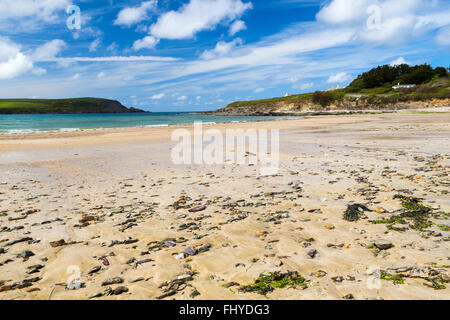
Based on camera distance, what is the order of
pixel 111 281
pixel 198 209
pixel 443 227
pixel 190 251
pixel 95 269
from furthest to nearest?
pixel 198 209, pixel 443 227, pixel 190 251, pixel 95 269, pixel 111 281

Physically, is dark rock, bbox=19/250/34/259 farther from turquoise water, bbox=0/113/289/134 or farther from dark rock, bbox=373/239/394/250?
turquoise water, bbox=0/113/289/134

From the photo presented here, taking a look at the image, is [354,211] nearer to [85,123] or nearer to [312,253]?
[312,253]

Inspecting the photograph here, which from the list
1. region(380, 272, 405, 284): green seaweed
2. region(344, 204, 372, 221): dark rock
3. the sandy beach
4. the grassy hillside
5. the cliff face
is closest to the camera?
region(380, 272, 405, 284): green seaweed

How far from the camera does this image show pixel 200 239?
5.33 metres

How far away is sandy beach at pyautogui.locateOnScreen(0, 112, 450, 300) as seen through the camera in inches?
147

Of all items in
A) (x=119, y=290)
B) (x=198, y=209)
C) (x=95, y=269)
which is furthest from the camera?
(x=198, y=209)

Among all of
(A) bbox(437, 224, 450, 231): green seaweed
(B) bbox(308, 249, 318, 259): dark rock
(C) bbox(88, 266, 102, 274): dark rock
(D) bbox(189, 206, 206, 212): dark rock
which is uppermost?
(A) bbox(437, 224, 450, 231): green seaweed

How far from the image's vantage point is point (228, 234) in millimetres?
5500

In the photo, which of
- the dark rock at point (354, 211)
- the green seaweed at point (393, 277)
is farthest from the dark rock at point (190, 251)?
the dark rock at point (354, 211)

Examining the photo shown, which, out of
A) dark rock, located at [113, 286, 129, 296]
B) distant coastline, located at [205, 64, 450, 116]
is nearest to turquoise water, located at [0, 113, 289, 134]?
distant coastline, located at [205, 64, 450, 116]

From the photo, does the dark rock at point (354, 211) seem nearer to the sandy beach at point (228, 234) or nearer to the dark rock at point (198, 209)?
the sandy beach at point (228, 234)

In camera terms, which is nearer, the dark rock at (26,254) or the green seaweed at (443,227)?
the dark rock at (26,254)

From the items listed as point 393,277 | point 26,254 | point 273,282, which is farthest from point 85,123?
point 393,277

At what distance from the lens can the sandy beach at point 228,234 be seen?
147 inches
